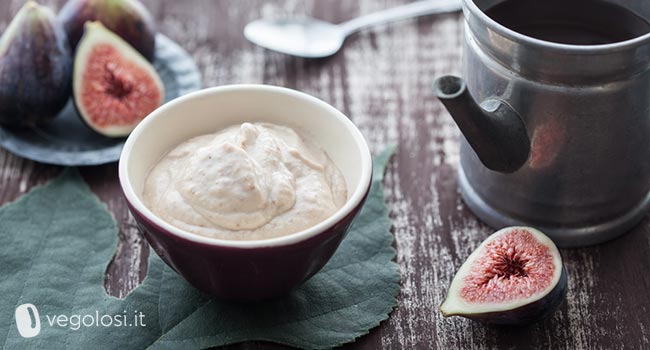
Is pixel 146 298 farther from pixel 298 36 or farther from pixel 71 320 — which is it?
pixel 298 36

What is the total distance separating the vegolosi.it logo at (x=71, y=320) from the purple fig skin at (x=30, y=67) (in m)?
0.60

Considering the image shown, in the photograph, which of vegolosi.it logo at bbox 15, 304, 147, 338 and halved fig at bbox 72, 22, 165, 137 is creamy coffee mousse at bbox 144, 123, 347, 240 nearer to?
vegolosi.it logo at bbox 15, 304, 147, 338

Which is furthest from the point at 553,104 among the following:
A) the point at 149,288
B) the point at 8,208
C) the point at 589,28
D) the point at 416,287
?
the point at 8,208

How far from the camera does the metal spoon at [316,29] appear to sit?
8.16ft

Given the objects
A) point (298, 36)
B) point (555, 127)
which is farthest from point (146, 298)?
point (298, 36)

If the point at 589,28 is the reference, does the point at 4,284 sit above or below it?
below

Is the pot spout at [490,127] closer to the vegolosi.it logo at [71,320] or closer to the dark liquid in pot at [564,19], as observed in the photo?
the dark liquid in pot at [564,19]

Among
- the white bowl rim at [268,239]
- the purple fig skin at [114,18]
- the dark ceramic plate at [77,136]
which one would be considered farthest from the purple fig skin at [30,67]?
the white bowl rim at [268,239]

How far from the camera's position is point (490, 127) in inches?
65.9

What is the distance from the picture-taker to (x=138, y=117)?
220 cm

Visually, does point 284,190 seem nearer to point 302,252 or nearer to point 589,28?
point 302,252

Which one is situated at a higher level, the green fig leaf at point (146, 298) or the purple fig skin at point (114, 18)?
the purple fig skin at point (114, 18)

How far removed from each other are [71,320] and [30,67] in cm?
73

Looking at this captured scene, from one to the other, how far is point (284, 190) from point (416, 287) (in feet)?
1.40
